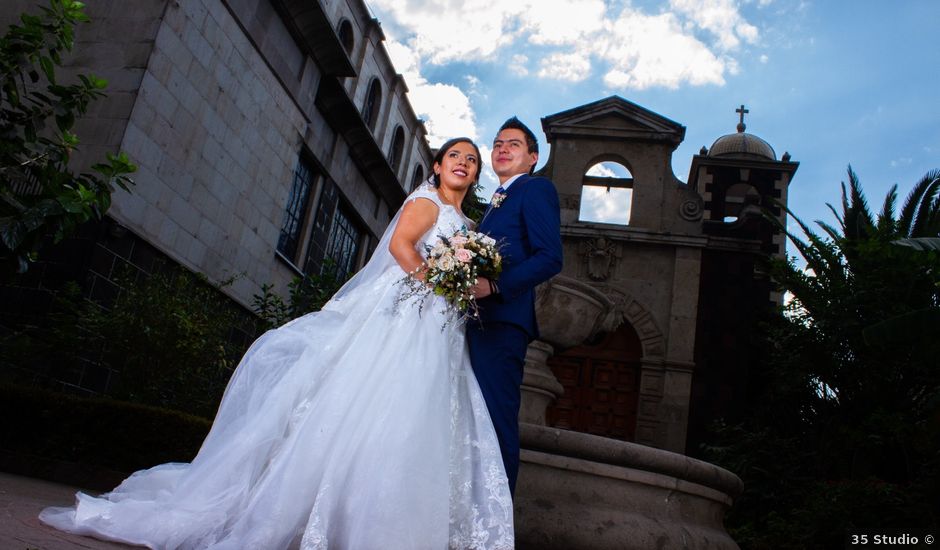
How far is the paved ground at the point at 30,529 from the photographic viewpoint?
2854mm

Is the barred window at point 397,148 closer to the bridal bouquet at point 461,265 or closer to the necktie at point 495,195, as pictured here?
the necktie at point 495,195

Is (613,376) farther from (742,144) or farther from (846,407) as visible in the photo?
(742,144)

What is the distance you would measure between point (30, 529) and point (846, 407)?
13.7 metres

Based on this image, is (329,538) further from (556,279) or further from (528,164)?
(556,279)

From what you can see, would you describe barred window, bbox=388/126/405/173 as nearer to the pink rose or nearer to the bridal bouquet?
the bridal bouquet

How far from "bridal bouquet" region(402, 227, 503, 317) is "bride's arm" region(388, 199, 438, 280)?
20 cm

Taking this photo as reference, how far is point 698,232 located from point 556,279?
12.1 m

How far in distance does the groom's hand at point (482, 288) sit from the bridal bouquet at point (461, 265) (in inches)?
0.8

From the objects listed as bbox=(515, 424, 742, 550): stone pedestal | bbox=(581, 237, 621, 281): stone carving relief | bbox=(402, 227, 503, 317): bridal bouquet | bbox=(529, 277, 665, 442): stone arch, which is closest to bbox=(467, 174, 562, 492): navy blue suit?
bbox=(402, 227, 503, 317): bridal bouquet

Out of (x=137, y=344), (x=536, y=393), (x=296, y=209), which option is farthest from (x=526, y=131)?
(x=296, y=209)

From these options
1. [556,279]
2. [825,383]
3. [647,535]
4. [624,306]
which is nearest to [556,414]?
[624,306]

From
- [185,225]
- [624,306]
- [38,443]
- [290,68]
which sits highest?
[290,68]

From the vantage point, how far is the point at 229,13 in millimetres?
11719

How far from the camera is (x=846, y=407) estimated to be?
1345cm
